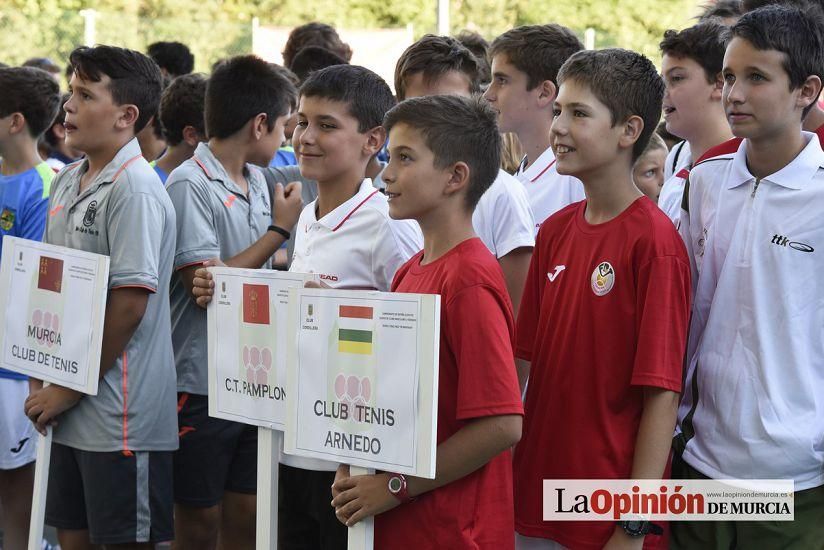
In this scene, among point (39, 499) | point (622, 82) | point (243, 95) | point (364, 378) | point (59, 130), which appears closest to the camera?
point (364, 378)

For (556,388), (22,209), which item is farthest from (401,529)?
(22,209)

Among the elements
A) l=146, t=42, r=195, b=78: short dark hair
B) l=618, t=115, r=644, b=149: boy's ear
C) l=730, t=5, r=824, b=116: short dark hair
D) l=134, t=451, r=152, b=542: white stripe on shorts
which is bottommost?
l=134, t=451, r=152, b=542: white stripe on shorts

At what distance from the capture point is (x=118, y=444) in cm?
362

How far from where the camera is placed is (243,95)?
4.26m

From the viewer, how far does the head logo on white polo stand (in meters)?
2.75

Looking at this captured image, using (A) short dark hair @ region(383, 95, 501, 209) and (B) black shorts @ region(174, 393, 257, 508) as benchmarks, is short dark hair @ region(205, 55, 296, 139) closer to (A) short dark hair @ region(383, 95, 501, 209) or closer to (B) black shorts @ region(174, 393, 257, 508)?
(B) black shorts @ region(174, 393, 257, 508)

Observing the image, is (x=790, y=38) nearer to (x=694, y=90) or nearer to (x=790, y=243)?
(x=790, y=243)

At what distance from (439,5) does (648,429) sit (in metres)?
12.9

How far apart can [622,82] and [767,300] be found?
0.73m

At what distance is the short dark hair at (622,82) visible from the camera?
2.89 m

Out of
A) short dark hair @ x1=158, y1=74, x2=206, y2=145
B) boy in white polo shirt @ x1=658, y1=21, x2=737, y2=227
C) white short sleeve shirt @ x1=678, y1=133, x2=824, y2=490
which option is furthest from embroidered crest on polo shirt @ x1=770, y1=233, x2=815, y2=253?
short dark hair @ x1=158, y1=74, x2=206, y2=145

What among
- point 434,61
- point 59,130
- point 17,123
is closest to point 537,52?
point 434,61

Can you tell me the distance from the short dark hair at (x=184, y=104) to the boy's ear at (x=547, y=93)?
178 centimetres

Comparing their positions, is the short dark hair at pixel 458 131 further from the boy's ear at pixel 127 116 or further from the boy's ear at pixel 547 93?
the boy's ear at pixel 127 116
